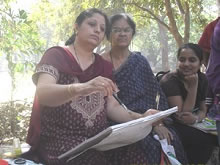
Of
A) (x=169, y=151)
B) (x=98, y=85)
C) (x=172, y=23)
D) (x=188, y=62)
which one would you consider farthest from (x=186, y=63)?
(x=172, y=23)

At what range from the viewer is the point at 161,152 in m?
2.30

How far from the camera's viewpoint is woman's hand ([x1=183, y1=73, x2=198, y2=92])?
9.54ft

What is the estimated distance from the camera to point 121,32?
2828 mm

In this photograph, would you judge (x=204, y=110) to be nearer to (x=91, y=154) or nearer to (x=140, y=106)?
(x=140, y=106)

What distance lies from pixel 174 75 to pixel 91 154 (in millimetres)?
1350

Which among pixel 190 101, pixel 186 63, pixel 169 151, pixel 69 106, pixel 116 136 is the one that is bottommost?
pixel 169 151

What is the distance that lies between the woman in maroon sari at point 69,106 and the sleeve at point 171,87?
3.05ft

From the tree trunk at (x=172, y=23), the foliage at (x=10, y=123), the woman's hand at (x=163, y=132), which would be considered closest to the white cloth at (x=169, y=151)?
the woman's hand at (x=163, y=132)

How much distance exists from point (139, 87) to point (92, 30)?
787 millimetres

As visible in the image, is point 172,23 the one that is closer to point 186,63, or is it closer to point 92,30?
point 186,63

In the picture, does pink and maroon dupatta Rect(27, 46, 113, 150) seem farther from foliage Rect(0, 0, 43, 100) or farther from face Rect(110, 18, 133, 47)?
foliage Rect(0, 0, 43, 100)

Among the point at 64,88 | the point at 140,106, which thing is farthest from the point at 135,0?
the point at 64,88

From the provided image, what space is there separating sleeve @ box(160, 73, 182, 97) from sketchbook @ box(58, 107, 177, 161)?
40.1 inches

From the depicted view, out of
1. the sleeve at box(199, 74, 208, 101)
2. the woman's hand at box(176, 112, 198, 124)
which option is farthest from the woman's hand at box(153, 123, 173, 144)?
the sleeve at box(199, 74, 208, 101)
